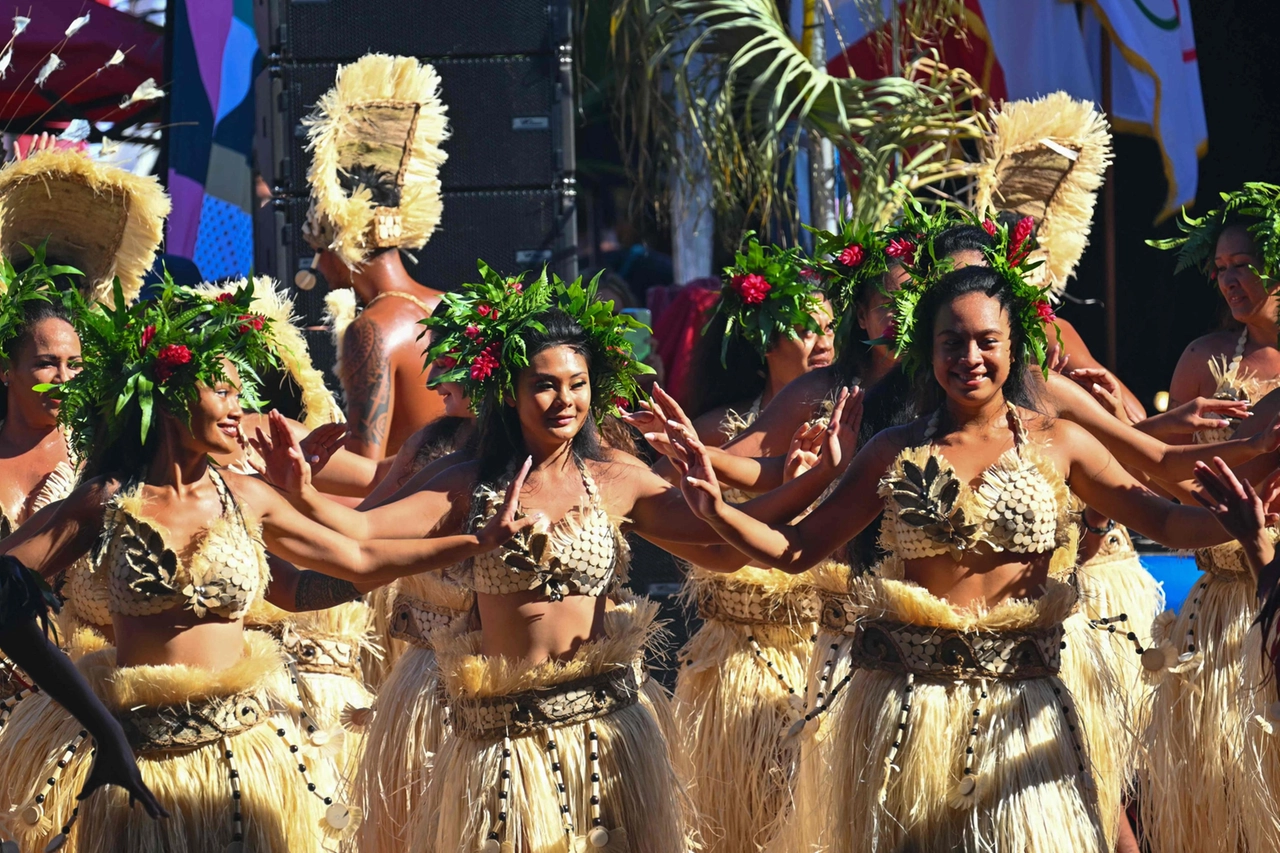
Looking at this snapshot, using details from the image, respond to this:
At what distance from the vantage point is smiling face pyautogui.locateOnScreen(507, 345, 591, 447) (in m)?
3.61

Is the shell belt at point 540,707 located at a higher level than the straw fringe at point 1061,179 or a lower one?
lower

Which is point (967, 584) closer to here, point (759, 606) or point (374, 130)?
point (759, 606)

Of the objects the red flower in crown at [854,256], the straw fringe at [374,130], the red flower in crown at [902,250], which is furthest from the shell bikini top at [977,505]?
the straw fringe at [374,130]

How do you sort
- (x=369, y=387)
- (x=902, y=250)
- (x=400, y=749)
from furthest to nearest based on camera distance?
(x=369, y=387) → (x=902, y=250) → (x=400, y=749)

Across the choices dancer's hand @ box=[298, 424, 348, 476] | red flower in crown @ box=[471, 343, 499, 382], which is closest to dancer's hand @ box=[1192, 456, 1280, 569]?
red flower in crown @ box=[471, 343, 499, 382]

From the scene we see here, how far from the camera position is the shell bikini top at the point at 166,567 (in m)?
3.48

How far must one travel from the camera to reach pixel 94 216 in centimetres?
518

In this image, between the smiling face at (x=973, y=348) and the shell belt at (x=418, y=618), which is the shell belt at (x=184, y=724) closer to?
the shell belt at (x=418, y=618)

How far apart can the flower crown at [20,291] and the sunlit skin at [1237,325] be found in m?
2.94

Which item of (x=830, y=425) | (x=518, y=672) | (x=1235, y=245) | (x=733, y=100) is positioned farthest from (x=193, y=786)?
(x=733, y=100)

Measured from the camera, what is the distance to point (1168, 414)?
13.6 feet

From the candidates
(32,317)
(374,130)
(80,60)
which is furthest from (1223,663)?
(80,60)

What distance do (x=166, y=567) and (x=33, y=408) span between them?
1170 mm

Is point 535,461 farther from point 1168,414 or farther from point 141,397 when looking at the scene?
point 1168,414
